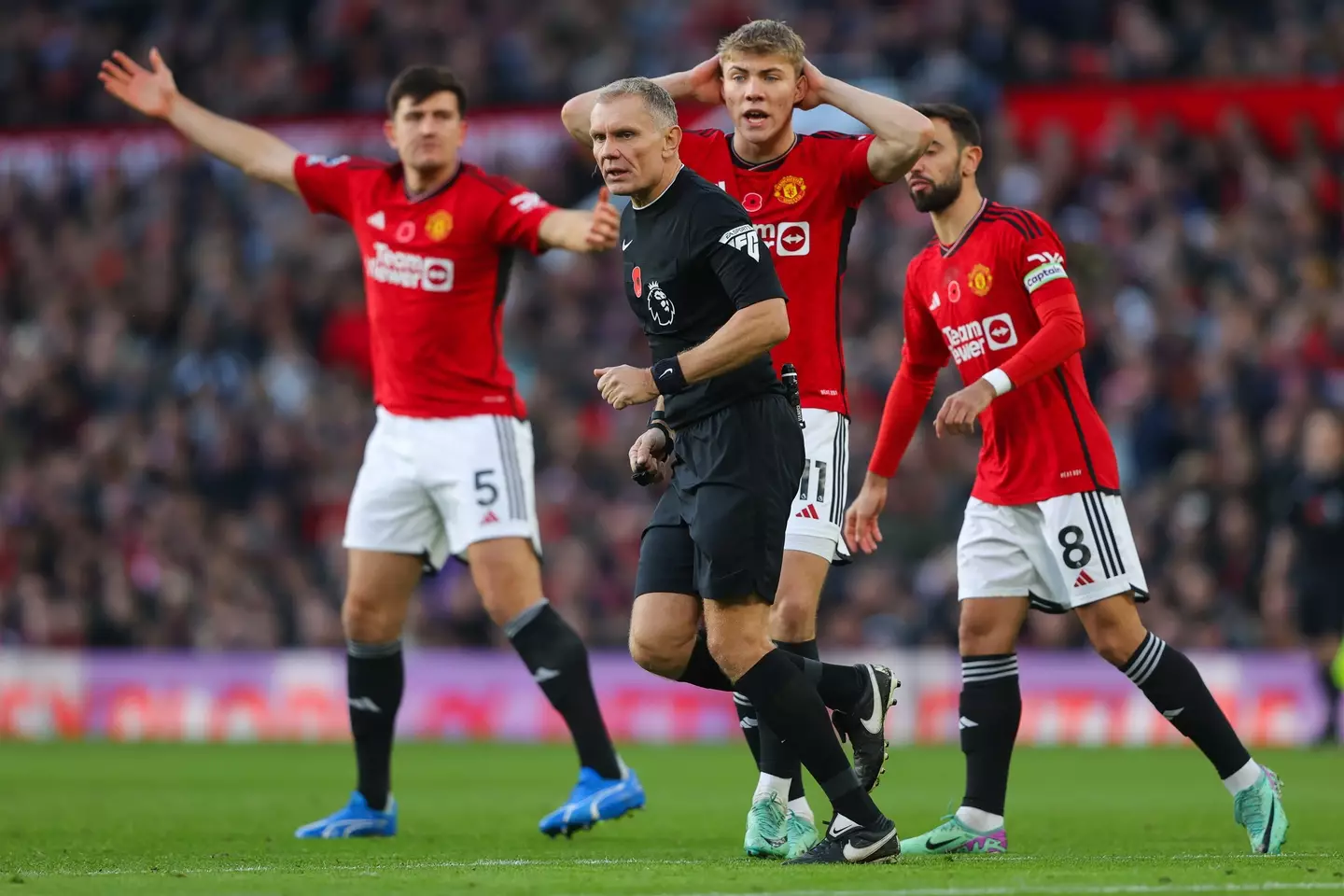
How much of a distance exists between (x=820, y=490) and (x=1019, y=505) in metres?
0.87

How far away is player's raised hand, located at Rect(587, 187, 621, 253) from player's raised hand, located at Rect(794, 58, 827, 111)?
974 millimetres

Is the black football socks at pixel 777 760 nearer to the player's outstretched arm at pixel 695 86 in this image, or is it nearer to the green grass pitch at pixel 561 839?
the green grass pitch at pixel 561 839

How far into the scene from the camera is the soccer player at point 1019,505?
6.85 meters

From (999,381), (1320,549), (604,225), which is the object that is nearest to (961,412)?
(999,381)

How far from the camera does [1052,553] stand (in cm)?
Result: 699

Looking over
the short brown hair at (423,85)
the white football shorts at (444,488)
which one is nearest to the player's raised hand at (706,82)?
the short brown hair at (423,85)

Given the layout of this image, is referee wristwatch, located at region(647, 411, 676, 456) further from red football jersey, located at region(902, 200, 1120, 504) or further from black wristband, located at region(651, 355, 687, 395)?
red football jersey, located at region(902, 200, 1120, 504)

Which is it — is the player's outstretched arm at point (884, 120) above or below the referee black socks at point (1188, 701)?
above

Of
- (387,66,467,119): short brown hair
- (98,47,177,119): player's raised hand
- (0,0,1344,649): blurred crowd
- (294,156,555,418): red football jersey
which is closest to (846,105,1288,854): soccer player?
(294,156,555,418): red football jersey

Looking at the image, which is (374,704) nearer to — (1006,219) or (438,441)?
(438,441)

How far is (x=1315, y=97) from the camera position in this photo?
18.0m

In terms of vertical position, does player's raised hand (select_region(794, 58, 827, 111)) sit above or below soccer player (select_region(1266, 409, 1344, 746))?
above

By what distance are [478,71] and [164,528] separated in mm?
6877

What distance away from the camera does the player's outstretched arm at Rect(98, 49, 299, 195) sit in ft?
27.8
